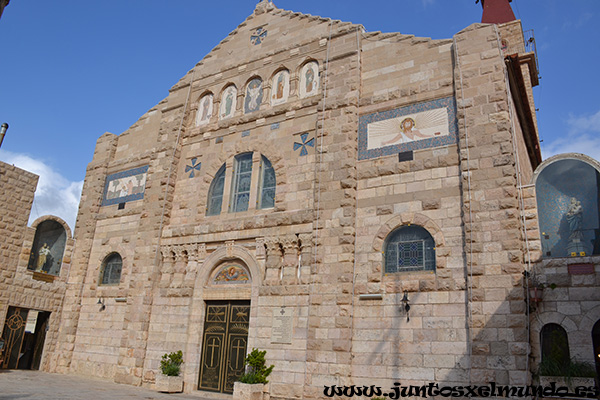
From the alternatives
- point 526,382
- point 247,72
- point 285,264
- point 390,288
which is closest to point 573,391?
point 526,382

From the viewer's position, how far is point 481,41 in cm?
1351

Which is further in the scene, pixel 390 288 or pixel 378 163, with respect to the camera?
pixel 378 163

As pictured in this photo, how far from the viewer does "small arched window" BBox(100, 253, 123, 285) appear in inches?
739

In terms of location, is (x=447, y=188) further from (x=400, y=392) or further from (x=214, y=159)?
(x=214, y=159)

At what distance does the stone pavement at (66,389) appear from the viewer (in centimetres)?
1152

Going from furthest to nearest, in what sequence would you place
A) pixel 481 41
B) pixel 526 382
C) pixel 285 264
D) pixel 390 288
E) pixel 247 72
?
1. pixel 247 72
2. pixel 285 264
3. pixel 481 41
4. pixel 390 288
5. pixel 526 382

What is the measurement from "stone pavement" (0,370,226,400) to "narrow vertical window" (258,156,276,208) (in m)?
6.14

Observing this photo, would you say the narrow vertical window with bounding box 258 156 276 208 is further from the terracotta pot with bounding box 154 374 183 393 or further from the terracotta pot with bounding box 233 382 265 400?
the terracotta pot with bounding box 154 374 183 393

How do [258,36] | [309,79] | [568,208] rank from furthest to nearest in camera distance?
1. [258,36]
2. [309,79]
3. [568,208]

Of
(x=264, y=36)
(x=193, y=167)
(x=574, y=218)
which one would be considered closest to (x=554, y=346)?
(x=574, y=218)

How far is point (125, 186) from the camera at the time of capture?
20.2 metres

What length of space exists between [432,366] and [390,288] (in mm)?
2167

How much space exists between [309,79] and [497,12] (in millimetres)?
14769

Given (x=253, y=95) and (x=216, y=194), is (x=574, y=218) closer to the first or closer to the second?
(x=216, y=194)
